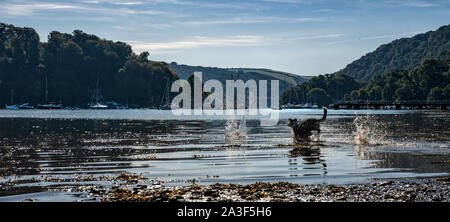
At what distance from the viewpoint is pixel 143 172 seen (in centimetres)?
1992

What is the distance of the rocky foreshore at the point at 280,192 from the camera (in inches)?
535

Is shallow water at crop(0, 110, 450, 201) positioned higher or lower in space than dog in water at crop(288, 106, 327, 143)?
lower

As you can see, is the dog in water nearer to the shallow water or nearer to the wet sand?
the shallow water

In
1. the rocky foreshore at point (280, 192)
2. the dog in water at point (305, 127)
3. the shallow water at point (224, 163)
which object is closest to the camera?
the rocky foreshore at point (280, 192)

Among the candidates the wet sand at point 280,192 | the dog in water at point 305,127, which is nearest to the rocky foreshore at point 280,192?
the wet sand at point 280,192

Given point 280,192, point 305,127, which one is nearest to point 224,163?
point 280,192

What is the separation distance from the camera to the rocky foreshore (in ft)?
44.5

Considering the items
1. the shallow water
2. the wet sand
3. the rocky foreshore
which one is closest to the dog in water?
the shallow water

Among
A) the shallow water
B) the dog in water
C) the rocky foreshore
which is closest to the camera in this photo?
the rocky foreshore

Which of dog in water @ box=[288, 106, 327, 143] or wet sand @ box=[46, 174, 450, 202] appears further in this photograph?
dog in water @ box=[288, 106, 327, 143]

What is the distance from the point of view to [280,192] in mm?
14711

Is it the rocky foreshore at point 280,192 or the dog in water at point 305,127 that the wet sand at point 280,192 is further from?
the dog in water at point 305,127
